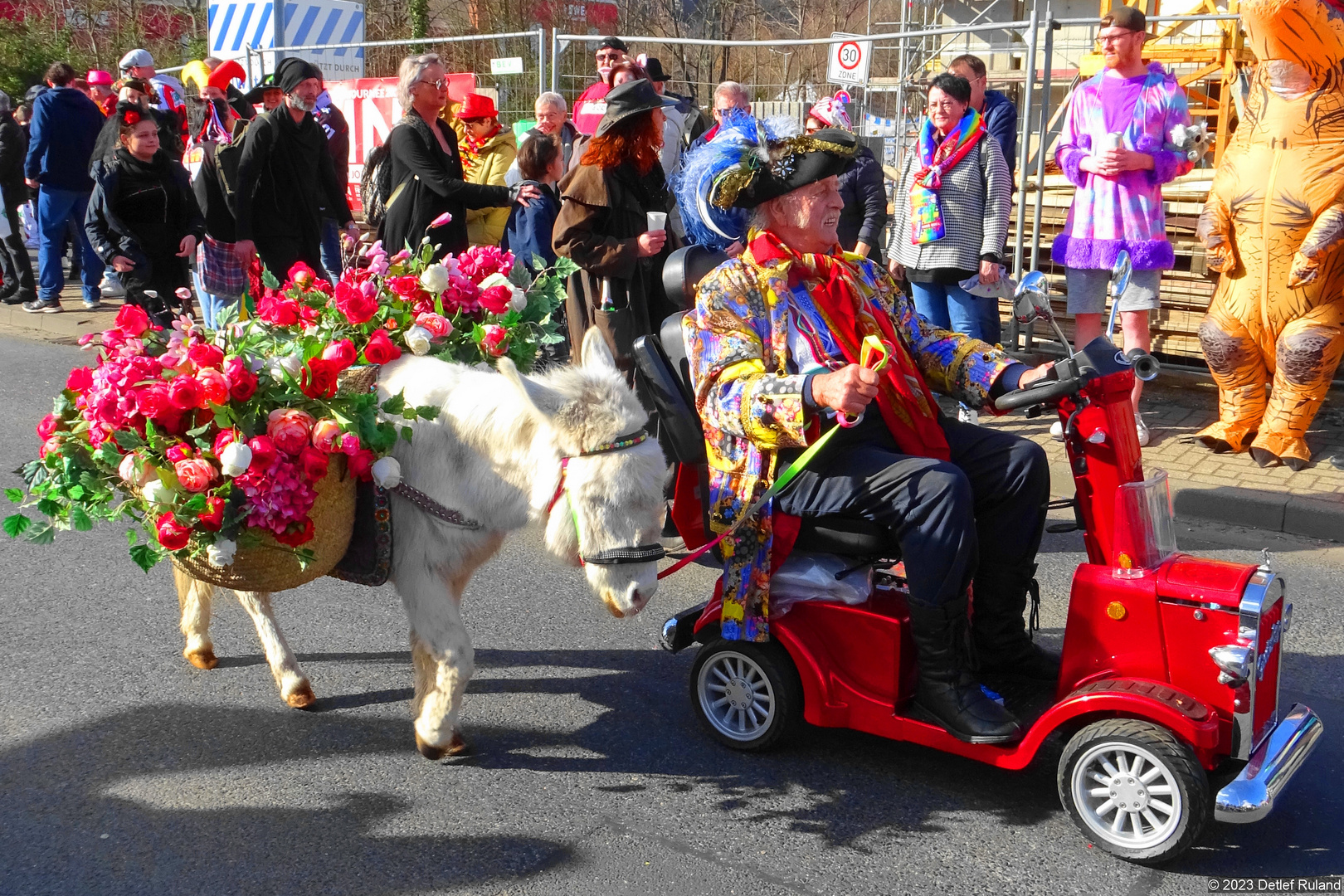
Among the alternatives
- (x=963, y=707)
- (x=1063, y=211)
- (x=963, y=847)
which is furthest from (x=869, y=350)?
(x=1063, y=211)

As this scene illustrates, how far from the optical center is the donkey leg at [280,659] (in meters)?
3.92

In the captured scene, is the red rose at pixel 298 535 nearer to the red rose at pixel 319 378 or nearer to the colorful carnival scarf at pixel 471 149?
the red rose at pixel 319 378

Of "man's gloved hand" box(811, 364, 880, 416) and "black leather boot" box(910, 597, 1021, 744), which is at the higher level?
"man's gloved hand" box(811, 364, 880, 416)

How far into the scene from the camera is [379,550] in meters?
3.49

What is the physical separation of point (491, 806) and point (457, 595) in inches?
25.9

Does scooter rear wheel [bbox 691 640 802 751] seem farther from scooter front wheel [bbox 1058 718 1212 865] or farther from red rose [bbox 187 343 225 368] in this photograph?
red rose [bbox 187 343 225 368]

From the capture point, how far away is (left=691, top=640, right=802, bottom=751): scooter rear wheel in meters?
3.47

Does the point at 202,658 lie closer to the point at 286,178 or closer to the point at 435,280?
the point at 435,280

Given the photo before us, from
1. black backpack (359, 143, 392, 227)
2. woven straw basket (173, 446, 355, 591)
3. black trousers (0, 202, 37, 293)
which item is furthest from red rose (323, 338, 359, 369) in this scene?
black trousers (0, 202, 37, 293)

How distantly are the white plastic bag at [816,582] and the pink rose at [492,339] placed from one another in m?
1.15

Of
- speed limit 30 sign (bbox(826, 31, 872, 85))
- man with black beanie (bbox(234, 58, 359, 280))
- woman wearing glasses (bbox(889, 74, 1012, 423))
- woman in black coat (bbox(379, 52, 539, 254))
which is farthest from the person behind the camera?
speed limit 30 sign (bbox(826, 31, 872, 85))

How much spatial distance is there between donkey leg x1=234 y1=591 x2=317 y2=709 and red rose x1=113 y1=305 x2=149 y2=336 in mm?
936

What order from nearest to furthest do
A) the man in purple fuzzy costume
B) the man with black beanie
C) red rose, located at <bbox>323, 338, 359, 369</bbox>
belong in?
red rose, located at <bbox>323, 338, 359, 369</bbox> → the man in purple fuzzy costume → the man with black beanie

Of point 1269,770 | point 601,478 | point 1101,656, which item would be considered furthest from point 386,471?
point 1269,770
